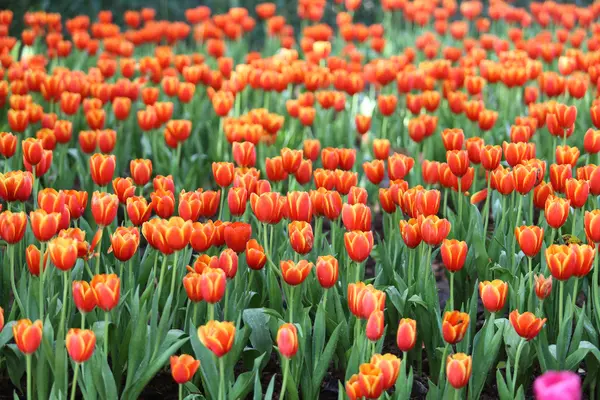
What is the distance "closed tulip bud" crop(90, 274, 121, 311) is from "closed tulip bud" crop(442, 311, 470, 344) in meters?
0.84

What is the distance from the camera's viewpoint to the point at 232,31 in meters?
6.48

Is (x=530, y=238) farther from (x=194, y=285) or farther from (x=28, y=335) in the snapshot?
(x=28, y=335)

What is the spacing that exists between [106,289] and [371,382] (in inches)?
28.0

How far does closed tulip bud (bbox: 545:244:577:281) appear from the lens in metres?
2.54

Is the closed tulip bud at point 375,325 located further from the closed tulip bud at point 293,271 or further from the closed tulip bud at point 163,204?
the closed tulip bud at point 163,204

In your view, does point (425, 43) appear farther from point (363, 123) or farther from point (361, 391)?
point (361, 391)

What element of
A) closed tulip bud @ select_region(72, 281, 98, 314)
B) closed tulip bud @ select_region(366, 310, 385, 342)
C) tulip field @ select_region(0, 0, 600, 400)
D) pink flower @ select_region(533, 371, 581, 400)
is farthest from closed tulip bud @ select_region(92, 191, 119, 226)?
pink flower @ select_region(533, 371, 581, 400)


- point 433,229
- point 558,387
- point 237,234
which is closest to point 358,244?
point 433,229

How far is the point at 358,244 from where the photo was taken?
8.77 ft

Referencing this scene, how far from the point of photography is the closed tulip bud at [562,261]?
2.54 meters

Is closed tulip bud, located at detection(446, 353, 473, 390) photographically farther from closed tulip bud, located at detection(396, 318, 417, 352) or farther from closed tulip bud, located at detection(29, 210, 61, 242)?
closed tulip bud, located at detection(29, 210, 61, 242)

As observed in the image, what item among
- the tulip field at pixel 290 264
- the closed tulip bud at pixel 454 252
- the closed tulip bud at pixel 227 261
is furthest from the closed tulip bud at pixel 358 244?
the closed tulip bud at pixel 227 261

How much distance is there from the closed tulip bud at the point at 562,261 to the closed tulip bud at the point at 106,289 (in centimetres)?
116

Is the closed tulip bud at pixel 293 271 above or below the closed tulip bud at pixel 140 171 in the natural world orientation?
below
